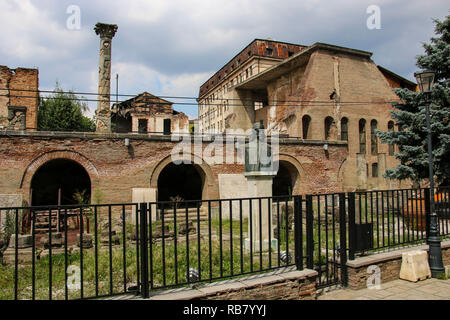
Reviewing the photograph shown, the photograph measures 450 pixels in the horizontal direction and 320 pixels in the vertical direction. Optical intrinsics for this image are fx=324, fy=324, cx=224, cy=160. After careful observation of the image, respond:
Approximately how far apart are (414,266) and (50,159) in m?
13.3

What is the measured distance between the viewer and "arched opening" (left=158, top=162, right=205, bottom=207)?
2020 cm

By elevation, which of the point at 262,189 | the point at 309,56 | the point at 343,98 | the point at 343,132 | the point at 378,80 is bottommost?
the point at 262,189

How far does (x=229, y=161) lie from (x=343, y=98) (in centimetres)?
950

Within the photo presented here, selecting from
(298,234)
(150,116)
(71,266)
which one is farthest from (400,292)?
(150,116)

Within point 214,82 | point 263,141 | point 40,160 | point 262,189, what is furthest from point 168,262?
point 214,82

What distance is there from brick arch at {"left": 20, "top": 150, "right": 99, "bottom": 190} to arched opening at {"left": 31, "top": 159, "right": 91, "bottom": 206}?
437 cm

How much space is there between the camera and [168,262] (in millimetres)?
6305

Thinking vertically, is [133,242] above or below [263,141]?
below

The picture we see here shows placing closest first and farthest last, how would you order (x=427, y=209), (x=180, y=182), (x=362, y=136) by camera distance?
1. (x=427, y=209)
2. (x=180, y=182)
3. (x=362, y=136)

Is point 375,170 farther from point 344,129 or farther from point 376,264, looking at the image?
point 376,264

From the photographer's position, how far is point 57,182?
18.4 m

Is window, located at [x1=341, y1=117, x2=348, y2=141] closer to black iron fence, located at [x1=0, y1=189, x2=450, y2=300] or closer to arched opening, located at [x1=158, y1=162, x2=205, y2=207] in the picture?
arched opening, located at [x1=158, y1=162, x2=205, y2=207]
